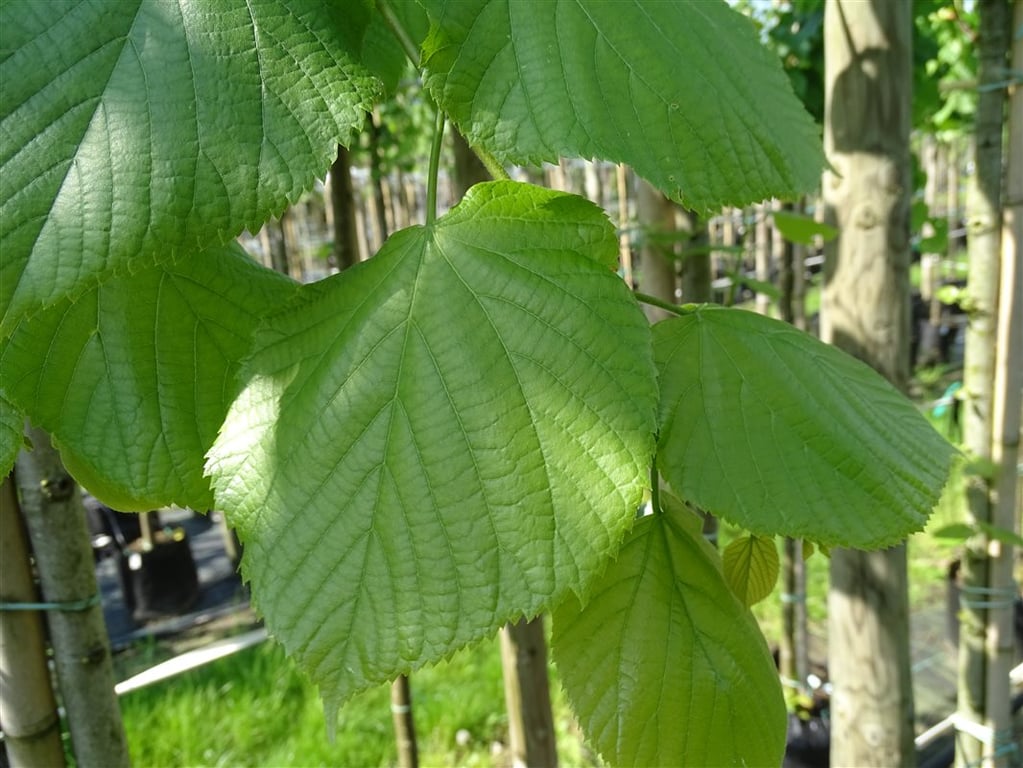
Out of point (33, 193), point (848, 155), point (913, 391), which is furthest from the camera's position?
point (913, 391)

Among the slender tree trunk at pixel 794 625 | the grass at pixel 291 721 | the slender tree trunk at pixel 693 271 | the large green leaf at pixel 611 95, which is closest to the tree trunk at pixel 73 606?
the large green leaf at pixel 611 95

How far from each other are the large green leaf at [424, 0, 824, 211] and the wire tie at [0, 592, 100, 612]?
61 cm

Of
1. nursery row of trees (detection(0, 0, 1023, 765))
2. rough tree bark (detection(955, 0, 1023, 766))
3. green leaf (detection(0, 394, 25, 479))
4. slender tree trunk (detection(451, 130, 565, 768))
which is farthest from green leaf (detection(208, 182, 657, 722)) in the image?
rough tree bark (detection(955, 0, 1023, 766))

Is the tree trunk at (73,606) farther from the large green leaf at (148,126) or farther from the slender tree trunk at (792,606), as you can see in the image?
the slender tree trunk at (792,606)

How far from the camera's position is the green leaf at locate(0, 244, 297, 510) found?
1.47ft

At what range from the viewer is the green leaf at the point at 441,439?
1.22ft

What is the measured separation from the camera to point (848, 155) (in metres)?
1.19

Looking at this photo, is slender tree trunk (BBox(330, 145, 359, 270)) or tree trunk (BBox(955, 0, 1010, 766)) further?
tree trunk (BBox(955, 0, 1010, 766))

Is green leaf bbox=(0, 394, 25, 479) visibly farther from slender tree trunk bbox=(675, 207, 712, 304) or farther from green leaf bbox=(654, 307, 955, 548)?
slender tree trunk bbox=(675, 207, 712, 304)

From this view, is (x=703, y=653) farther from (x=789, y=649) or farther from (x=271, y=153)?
(x=789, y=649)

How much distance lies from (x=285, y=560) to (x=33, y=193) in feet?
0.59

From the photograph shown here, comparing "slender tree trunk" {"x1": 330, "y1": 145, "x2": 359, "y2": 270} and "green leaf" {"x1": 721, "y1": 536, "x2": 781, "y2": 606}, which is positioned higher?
"slender tree trunk" {"x1": 330, "y1": 145, "x2": 359, "y2": 270}

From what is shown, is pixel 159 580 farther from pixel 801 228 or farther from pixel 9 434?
pixel 9 434

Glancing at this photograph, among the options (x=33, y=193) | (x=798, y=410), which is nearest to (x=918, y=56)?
(x=798, y=410)
